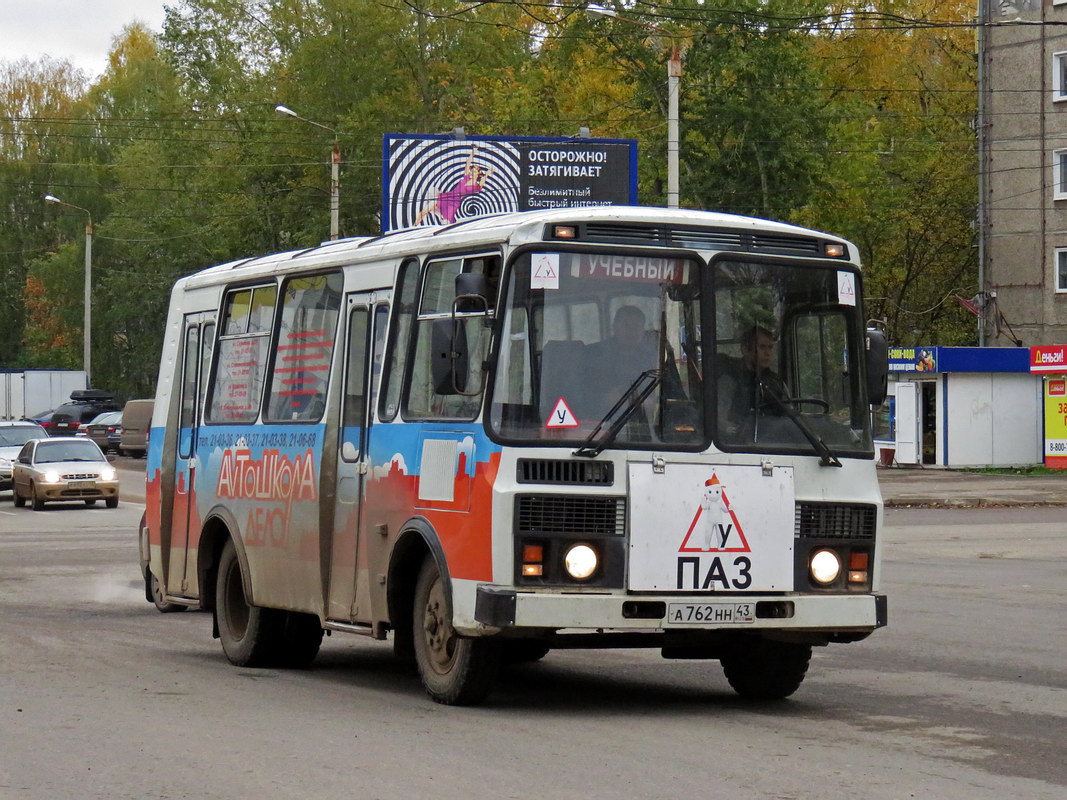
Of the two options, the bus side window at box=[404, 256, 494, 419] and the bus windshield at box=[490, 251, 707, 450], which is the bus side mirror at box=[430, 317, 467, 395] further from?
the bus windshield at box=[490, 251, 707, 450]

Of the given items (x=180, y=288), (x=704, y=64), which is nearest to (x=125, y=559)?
(x=180, y=288)

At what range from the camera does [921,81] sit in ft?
233

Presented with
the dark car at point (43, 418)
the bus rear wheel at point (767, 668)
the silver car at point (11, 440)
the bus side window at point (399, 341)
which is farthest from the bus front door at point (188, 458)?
the dark car at point (43, 418)

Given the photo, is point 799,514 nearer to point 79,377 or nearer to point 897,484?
point 897,484

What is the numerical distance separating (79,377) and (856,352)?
231 ft

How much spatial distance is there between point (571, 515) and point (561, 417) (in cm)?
51

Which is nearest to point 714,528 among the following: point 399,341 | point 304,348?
point 399,341

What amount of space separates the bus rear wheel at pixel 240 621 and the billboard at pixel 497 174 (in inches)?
1151

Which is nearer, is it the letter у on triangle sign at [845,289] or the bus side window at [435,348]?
the bus side window at [435,348]

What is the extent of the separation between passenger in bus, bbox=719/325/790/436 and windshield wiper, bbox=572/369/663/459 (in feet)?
1.39

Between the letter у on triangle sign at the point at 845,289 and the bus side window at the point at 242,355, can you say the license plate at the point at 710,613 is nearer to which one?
the letter у on triangle sign at the point at 845,289


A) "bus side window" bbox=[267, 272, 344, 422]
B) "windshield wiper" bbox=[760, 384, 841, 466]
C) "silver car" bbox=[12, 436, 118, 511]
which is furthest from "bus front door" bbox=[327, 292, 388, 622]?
"silver car" bbox=[12, 436, 118, 511]

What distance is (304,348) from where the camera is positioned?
12.5m

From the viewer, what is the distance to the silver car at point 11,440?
43219mm
